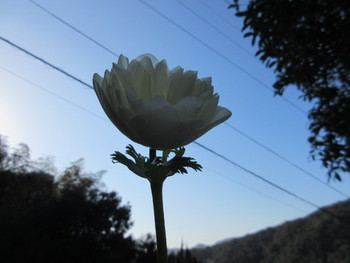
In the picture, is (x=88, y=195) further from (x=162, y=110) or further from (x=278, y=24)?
(x=162, y=110)

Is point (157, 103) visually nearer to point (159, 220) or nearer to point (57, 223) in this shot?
point (159, 220)

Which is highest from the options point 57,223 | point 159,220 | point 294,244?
point 57,223

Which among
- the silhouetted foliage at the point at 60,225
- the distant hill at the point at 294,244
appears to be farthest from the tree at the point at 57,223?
the distant hill at the point at 294,244

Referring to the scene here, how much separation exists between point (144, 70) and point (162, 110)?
73 millimetres

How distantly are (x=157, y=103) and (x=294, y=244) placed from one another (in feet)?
133

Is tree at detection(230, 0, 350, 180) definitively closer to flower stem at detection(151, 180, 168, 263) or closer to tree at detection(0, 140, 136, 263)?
flower stem at detection(151, 180, 168, 263)

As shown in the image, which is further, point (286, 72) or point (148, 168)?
point (286, 72)

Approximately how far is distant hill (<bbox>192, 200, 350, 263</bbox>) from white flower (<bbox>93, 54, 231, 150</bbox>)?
116 ft

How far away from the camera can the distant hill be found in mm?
32844

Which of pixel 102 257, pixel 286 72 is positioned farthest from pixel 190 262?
pixel 286 72

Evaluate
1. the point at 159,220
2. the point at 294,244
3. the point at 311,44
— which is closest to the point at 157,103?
the point at 159,220

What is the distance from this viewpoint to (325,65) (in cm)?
362

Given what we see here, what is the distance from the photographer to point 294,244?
1388 inches

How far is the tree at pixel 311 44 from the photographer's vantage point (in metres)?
3.13
